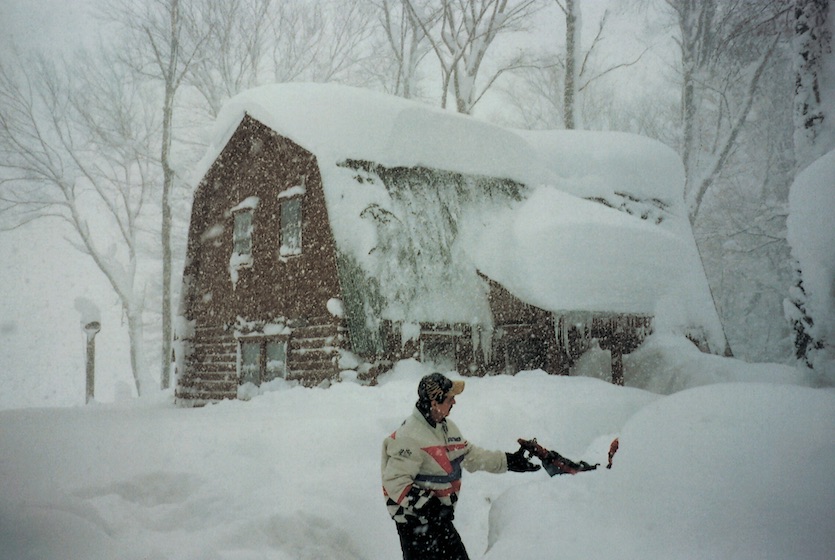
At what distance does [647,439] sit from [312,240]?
8.59 metres

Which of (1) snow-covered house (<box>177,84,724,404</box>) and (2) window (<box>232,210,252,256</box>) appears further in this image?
(2) window (<box>232,210,252,256</box>)

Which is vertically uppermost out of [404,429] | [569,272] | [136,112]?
[136,112]

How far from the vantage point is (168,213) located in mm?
19594

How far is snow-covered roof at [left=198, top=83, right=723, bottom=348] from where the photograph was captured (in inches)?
412

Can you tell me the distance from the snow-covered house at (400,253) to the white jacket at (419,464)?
621 centimetres

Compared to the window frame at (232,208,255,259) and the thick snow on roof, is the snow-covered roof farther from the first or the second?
the window frame at (232,208,255,259)

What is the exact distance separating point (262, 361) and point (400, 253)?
3800 millimetres

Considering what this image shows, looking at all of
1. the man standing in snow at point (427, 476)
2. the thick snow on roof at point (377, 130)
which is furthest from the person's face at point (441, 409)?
the thick snow on roof at point (377, 130)

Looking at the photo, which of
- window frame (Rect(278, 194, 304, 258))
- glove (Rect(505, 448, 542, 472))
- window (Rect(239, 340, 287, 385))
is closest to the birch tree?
glove (Rect(505, 448, 542, 472))

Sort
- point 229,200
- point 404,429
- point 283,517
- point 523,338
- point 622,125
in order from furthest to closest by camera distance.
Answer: point 622,125 → point 229,200 → point 523,338 → point 283,517 → point 404,429

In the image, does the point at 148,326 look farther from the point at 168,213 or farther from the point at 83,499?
the point at 83,499

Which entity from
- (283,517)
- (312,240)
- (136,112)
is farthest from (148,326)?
(283,517)

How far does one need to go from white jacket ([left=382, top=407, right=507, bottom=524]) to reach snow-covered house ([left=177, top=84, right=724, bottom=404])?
20.4ft

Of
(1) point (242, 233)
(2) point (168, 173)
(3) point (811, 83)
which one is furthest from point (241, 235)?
(3) point (811, 83)
